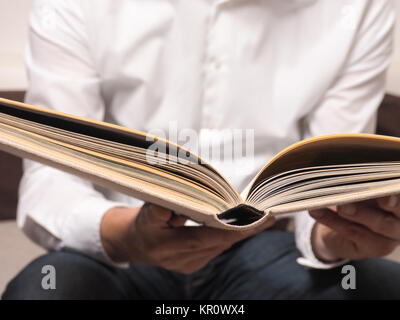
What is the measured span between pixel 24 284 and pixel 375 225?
491 mm

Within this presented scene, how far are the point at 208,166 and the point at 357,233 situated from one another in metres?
0.32

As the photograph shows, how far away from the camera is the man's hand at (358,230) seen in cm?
58

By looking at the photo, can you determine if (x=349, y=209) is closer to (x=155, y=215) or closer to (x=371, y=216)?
(x=371, y=216)

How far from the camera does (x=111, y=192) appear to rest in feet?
3.28

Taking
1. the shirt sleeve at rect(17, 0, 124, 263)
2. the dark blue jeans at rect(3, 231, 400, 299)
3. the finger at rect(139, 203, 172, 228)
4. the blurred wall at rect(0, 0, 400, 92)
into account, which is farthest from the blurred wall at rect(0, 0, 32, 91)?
the finger at rect(139, 203, 172, 228)

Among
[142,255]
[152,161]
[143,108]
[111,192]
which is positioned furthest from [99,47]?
[152,161]

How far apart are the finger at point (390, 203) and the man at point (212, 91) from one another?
0.24 m

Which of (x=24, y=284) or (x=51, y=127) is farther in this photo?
(x=24, y=284)

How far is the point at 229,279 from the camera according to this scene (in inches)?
34.9

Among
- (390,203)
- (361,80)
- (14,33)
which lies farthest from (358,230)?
(14,33)

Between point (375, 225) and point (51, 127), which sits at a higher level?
point (51, 127)
